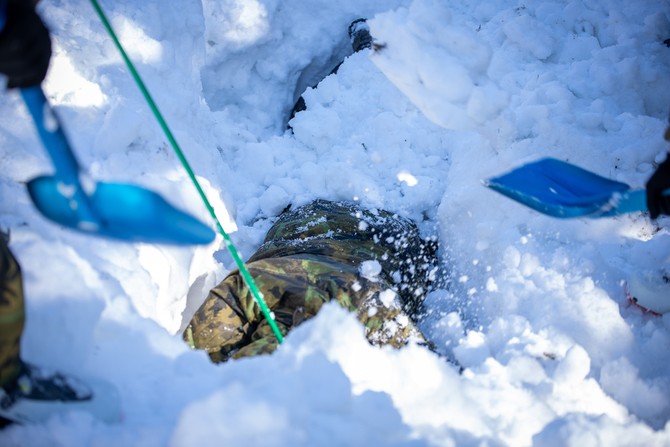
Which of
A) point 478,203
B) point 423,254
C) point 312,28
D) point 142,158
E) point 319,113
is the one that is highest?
point 312,28

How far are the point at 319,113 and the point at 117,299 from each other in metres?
2.66

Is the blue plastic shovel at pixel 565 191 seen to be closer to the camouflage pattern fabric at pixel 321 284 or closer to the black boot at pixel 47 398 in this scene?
the camouflage pattern fabric at pixel 321 284

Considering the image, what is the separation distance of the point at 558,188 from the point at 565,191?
0.03 meters

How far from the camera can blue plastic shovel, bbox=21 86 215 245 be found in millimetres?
1062

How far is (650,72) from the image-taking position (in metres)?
2.79

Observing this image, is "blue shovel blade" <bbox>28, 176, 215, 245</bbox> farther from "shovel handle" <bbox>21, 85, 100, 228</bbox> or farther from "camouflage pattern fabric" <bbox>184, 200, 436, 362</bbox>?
"camouflage pattern fabric" <bbox>184, 200, 436, 362</bbox>

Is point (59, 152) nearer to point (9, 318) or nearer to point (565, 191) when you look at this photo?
→ point (9, 318)

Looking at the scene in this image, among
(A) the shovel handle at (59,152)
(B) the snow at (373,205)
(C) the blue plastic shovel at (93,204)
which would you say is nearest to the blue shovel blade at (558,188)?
(B) the snow at (373,205)

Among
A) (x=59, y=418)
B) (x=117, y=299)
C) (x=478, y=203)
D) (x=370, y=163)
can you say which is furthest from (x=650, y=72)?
(x=59, y=418)

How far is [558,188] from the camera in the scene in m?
1.85

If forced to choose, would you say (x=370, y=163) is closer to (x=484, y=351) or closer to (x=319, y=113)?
(x=319, y=113)

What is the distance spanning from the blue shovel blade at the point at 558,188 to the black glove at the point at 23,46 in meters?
1.56

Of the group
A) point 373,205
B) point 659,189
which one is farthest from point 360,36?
point 659,189

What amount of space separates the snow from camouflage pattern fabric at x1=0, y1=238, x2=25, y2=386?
0.43ft
